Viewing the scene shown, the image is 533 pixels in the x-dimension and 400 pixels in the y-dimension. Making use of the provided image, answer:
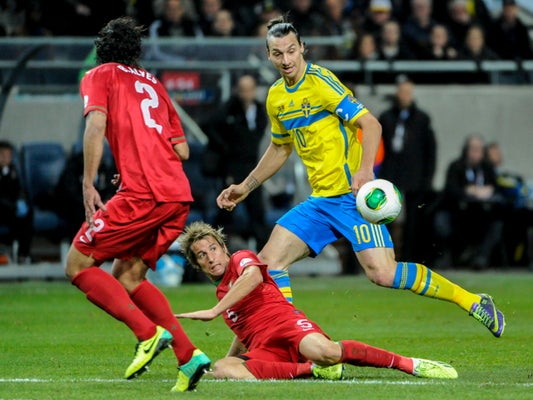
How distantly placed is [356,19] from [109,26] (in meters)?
13.2

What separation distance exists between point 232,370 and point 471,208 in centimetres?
1158

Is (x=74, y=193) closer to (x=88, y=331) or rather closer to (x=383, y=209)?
(x=88, y=331)

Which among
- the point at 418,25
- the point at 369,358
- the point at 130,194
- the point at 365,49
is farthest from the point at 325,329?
the point at 418,25

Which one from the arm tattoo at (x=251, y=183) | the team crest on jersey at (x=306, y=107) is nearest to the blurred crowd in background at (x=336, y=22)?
the arm tattoo at (x=251, y=183)

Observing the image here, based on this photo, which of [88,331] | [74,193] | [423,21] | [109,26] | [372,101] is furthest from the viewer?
[423,21]

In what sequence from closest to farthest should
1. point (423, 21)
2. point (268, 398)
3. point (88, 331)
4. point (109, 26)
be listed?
point (268, 398), point (109, 26), point (88, 331), point (423, 21)

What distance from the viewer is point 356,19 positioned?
68.9 ft

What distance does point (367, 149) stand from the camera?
342 inches

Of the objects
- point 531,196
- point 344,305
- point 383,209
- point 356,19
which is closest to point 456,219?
point 531,196

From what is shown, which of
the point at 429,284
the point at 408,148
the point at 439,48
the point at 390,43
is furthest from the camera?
the point at 439,48

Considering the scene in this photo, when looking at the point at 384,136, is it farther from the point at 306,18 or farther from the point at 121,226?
the point at 121,226

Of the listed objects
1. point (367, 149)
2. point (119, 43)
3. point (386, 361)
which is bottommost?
point (386, 361)

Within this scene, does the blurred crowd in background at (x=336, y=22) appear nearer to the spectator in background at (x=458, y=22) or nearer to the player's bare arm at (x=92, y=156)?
the spectator in background at (x=458, y=22)

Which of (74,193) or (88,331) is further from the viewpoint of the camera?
(74,193)
